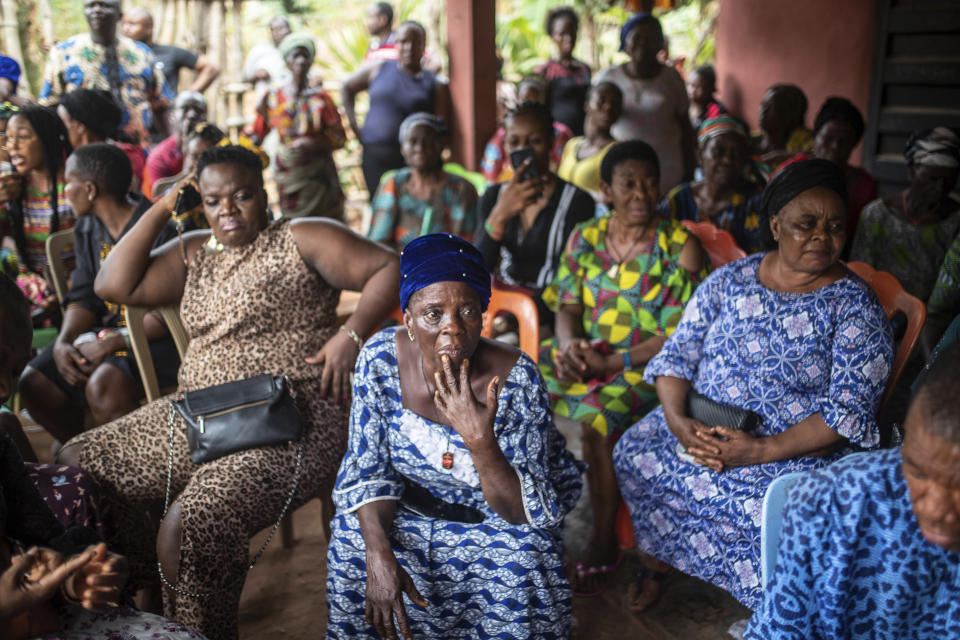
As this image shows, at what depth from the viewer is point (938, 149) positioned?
11.2 ft

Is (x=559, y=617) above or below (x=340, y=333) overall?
below

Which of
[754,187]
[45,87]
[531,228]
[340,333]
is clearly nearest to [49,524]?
[340,333]

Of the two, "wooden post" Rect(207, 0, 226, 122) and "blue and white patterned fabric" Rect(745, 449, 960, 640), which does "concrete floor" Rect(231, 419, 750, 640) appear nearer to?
"blue and white patterned fabric" Rect(745, 449, 960, 640)

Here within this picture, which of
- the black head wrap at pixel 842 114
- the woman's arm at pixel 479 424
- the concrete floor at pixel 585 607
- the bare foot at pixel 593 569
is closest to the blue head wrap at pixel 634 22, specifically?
the black head wrap at pixel 842 114

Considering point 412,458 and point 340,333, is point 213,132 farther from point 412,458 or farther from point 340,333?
point 412,458

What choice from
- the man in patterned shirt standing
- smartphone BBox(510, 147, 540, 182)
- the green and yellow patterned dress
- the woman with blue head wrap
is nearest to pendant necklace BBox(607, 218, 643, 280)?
the green and yellow patterned dress

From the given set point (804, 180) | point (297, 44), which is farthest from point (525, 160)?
point (297, 44)

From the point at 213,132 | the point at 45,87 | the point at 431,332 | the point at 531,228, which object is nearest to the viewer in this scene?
the point at 431,332

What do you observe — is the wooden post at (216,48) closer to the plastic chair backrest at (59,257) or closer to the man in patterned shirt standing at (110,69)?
the man in patterned shirt standing at (110,69)

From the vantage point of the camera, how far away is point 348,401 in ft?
9.15

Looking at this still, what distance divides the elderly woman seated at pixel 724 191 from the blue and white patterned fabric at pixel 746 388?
4.15ft

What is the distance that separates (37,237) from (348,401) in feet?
6.81

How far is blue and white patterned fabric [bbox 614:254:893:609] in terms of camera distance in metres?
2.29

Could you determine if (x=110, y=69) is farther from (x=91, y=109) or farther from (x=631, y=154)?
(x=631, y=154)
